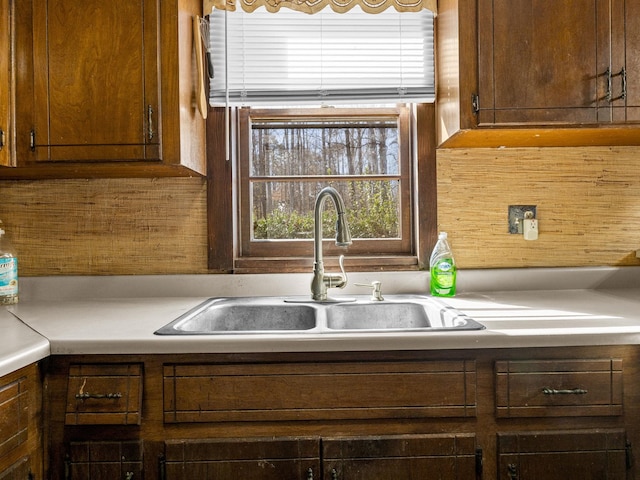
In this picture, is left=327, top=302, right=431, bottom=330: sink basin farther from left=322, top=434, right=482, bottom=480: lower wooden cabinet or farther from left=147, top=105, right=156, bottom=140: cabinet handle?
left=147, top=105, right=156, bottom=140: cabinet handle

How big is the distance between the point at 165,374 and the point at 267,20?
1.30m

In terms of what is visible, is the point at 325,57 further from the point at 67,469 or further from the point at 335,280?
the point at 67,469

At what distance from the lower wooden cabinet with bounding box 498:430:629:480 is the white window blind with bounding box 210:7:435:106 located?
118cm

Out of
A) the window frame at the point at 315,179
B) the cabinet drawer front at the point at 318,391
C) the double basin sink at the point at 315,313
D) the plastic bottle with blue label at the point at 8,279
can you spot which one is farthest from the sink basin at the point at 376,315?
the plastic bottle with blue label at the point at 8,279

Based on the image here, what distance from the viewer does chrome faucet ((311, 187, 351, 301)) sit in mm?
1576

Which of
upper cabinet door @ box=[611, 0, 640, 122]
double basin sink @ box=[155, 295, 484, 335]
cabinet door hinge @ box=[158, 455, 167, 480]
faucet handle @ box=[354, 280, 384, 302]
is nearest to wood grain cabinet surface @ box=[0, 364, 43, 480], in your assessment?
cabinet door hinge @ box=[158, 455, 167, 480]

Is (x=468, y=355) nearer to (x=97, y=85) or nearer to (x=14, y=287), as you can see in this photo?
(x=97, y=85)

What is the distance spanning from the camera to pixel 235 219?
5.92ft

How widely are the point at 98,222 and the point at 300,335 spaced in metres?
1.05

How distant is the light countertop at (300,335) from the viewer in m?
1.11

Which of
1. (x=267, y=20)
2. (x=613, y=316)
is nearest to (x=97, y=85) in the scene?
(x=267, y=20)

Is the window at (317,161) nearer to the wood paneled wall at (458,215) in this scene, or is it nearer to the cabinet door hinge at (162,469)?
the wood paneled wall at (458,215)

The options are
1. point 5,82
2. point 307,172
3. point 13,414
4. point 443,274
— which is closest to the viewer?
point 13,414

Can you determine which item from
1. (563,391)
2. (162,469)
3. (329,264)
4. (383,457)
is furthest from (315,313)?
(563,391)
